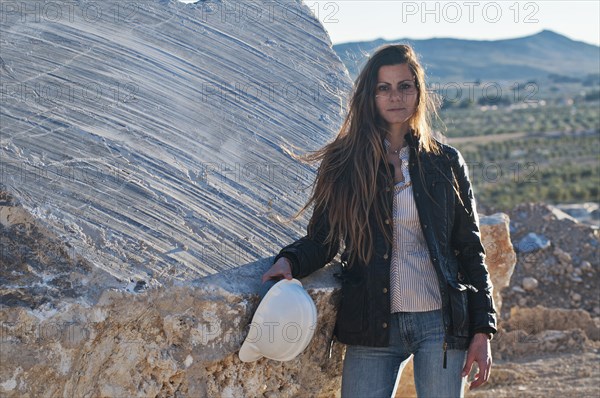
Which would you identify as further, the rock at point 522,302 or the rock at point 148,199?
the rock at point 522,302

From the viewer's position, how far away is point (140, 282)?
3.17m

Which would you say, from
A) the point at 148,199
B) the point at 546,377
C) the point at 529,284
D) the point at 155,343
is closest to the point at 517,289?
the point at 529,284

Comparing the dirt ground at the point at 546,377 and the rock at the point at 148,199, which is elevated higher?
the rock at the point at 148,199

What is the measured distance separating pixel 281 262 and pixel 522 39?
11190 centimetres

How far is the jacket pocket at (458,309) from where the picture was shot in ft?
10.3

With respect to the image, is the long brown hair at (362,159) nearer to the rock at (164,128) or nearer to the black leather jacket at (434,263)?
the black leather jacket at (434,263)

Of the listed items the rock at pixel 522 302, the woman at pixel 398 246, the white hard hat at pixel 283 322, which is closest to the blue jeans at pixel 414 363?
the woman at pixel 398 246

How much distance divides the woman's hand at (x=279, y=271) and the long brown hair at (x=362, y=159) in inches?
7.1

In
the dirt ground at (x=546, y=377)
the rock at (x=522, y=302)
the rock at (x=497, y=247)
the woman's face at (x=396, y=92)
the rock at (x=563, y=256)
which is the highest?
the woman's face at (x=396, y=92)

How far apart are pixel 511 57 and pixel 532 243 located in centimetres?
9359

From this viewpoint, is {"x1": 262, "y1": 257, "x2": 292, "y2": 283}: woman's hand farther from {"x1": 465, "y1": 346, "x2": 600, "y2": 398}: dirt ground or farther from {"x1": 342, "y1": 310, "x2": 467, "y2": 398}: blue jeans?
{"x1": 465, "y1": 346, "x2": 600, "y2": 398}: dirt ground

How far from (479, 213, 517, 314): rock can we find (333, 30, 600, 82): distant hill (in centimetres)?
7410

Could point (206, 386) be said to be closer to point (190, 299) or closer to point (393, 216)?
point (190, 299)

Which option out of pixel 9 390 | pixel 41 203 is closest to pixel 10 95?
pixel 41 203
